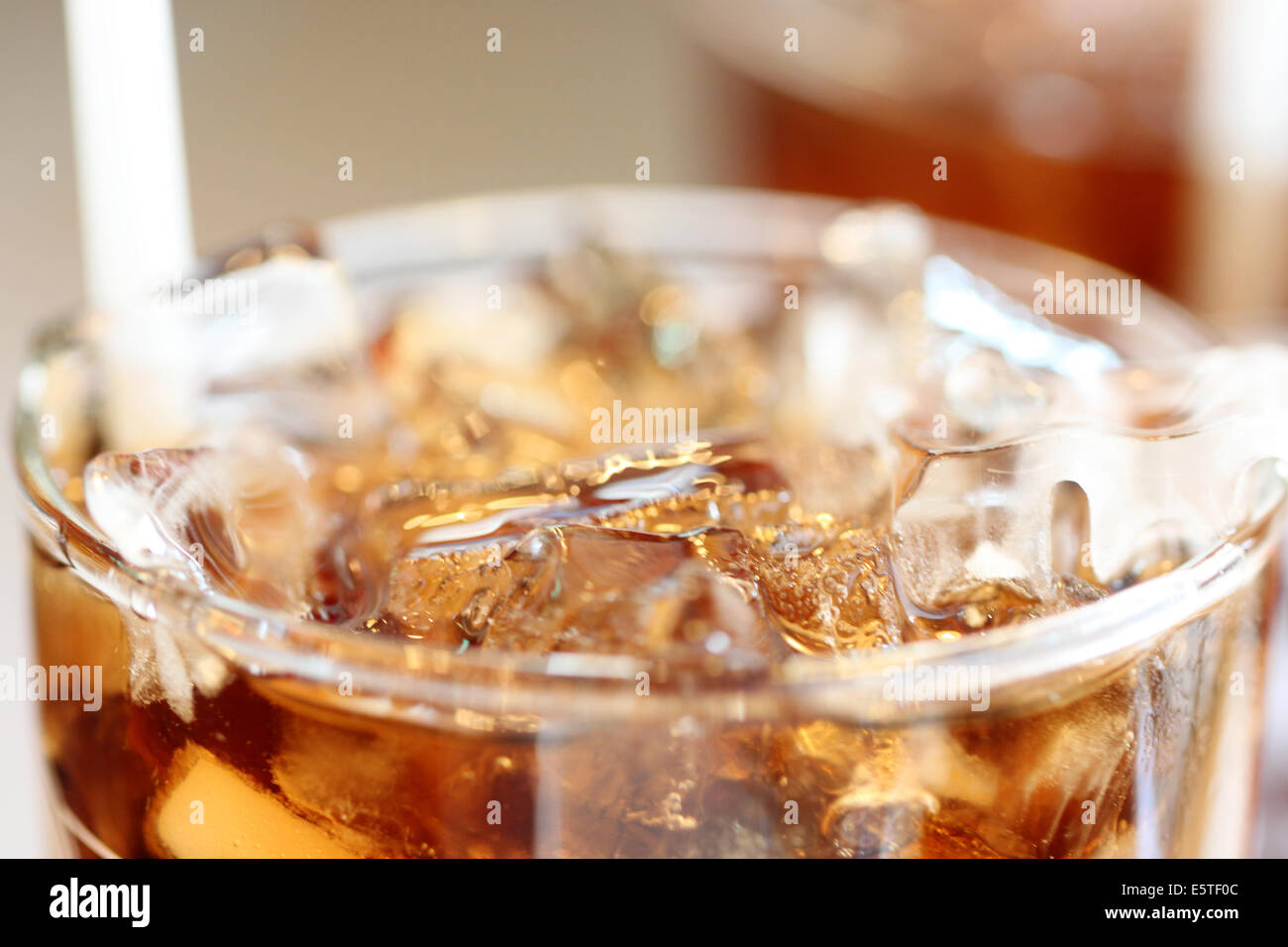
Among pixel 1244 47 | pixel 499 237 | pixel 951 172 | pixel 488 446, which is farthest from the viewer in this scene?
pixel 1244 47

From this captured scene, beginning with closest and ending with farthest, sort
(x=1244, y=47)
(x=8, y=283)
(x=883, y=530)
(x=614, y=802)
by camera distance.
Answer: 1. (x=614, y=802)
2. (x=883, y=530)
3. (x=1244, y=47)
4. (x=8, y=283)

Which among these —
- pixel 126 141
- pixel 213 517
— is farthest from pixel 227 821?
pixel 126 141

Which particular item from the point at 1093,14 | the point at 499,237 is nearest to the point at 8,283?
the point at 499,237

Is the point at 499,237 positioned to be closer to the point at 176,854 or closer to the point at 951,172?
the point at 176,854

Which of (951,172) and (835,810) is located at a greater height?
(951,172)

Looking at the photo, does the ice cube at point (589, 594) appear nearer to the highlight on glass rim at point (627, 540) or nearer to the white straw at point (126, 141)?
the highlight on glass rim at point (627, 540)

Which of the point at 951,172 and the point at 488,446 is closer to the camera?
the point at 488,446

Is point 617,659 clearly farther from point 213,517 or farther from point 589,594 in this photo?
point 213,517
